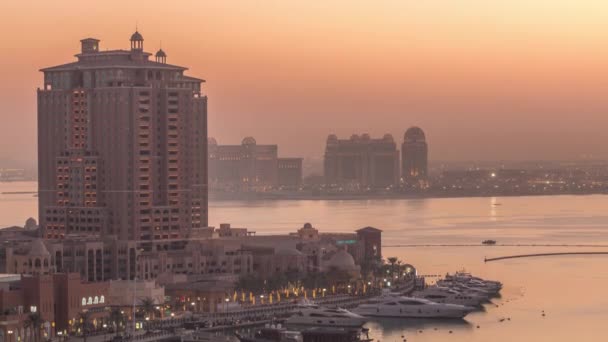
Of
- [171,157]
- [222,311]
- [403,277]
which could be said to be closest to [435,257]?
[403,277]

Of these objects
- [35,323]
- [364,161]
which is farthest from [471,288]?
[364,161]

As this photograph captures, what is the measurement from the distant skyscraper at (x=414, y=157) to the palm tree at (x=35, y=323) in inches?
4247

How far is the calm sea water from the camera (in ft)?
103

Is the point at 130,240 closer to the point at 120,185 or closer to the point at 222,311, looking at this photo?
the point at 120,185

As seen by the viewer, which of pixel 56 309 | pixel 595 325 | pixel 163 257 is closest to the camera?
pixel 56 309

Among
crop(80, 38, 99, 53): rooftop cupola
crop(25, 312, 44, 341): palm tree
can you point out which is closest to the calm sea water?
crop(25, 312, 44, 341): palm tree

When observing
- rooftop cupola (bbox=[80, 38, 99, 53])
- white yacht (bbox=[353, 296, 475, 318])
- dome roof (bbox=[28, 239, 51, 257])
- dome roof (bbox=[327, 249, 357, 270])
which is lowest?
white yacht (bbox=[353, 296, 475, 318])

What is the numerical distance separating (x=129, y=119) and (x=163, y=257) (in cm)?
414

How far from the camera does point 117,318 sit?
94.8 ft

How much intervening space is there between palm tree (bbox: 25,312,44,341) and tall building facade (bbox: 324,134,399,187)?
10452cm

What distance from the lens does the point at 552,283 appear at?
39844mm

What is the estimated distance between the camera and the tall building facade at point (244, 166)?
4786 inches

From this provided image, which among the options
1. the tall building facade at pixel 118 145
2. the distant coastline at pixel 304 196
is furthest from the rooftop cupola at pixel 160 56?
the distant coastline at pixel 304 196

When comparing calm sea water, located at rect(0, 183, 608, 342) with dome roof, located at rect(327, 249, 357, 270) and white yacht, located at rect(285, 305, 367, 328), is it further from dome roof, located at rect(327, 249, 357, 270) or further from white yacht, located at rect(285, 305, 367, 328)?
dome roof, located at rect(327, 249, 357, 270)
